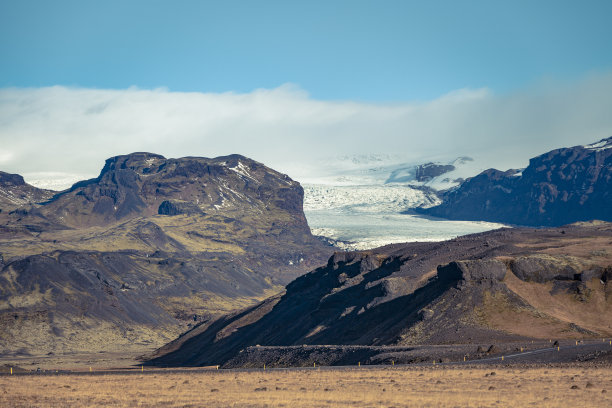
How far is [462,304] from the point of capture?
120m

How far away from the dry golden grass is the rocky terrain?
28.4 metres

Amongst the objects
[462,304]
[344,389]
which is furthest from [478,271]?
[344,389]

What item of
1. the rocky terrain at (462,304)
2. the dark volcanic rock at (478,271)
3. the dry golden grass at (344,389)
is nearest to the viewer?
the dry golden grass at (344,389)

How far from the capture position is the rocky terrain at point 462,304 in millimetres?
114375

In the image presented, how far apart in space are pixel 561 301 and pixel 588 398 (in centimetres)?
6540

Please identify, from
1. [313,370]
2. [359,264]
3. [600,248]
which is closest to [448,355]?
[313,370]

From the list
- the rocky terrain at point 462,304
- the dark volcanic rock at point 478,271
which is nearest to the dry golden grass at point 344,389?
the rocky terrain at point 462,304

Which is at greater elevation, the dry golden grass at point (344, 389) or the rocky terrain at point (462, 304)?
the rocky terrain at point (462, 304)

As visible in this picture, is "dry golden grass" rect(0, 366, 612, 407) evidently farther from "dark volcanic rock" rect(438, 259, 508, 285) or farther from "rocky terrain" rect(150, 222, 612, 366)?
"dark volcanic rock" rect(438, 259, 508, 285)

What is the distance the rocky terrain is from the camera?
114m

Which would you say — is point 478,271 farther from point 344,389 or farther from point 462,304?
point 344,389

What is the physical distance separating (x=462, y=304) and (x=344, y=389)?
160 feet

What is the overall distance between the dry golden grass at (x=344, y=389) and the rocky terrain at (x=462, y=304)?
2839 cm

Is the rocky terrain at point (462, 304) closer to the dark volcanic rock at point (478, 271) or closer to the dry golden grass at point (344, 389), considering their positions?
the dark volcanic rock at point (478, 271)
